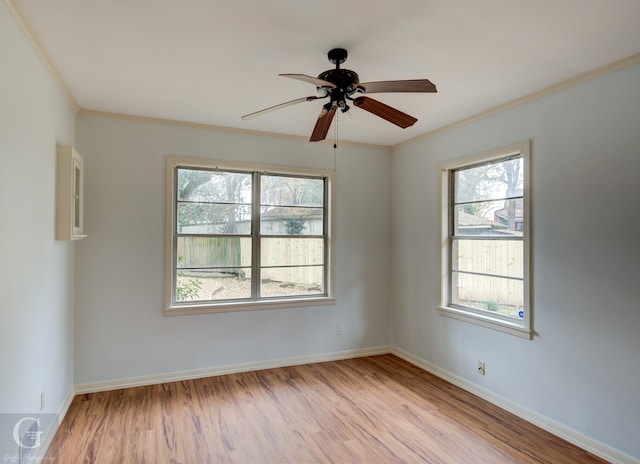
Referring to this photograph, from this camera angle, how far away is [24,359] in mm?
2123

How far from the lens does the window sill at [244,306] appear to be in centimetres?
371

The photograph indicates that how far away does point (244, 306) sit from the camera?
397 centimetres

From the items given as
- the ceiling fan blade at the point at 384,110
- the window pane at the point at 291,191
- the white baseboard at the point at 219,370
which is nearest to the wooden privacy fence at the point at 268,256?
the window pane at the point at 291,191

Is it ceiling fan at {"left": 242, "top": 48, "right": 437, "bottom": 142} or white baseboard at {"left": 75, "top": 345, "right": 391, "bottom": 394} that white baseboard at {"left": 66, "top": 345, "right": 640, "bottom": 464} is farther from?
ceiling fan at {"left": 242, "top": 48, "right": 437, "bottom": 142}

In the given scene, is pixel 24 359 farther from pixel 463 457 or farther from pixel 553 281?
pixel 553 281

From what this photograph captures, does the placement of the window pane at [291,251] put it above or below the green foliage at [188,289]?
above

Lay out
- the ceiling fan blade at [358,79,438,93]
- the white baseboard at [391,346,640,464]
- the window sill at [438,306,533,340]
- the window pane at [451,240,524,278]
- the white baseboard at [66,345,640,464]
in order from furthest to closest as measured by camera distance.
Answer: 1. the window pane at [451,240,524,278]
2. the window sill at [438,306,533,340]
3. the white baseboard at [66,345,640,464]
4. the white baseboard at [391,346,640,464]
5. the ceiling fan blade at [358,79,438,93]

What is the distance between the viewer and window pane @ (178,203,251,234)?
3828mm

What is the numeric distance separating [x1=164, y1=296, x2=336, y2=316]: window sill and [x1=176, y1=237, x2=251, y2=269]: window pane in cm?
41

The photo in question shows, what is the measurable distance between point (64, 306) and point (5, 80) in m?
1.89

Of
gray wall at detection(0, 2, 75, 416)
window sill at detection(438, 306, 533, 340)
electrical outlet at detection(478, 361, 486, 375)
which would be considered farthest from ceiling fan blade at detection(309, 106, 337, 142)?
electrical outlet at detection(478, 361, 486, 375)

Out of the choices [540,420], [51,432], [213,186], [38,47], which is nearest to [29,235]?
[38,47]

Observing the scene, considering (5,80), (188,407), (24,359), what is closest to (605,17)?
(5,80)

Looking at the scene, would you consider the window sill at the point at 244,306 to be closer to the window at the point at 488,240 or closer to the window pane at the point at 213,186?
the window pane at the point at 213,186
